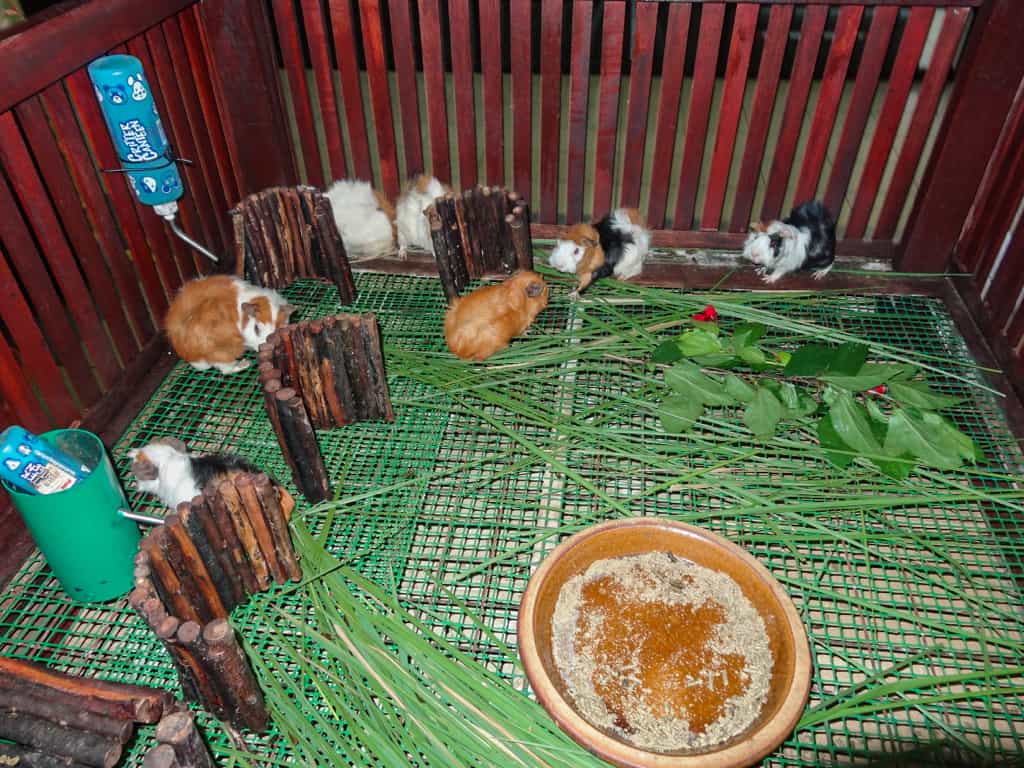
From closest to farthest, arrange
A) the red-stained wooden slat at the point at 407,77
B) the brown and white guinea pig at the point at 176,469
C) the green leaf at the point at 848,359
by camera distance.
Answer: the brown and white guinea pig at the point at 176,469, the green leaf at the point at 848,359, the red-stained wooden slat at the point at 407,77

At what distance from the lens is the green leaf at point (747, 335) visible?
10.2ft

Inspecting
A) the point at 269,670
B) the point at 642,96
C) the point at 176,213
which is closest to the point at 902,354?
the point at 642,96

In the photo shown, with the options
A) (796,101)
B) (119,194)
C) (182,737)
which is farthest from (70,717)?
(796,101)

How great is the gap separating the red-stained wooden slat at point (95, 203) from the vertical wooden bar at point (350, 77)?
134cm

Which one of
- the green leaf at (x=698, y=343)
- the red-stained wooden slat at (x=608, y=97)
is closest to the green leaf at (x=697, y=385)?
the green leaf at (x=698, y=343)

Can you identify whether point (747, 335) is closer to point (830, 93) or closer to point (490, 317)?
point (490, 317)

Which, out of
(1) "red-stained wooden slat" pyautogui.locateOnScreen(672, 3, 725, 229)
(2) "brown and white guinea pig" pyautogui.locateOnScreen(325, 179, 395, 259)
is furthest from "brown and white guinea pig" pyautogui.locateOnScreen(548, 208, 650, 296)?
(2) "brown and white guinea pig" pyautogui.locateOnScreen(325, 179, 395, 259)

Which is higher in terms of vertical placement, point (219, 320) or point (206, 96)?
point (206, 96)

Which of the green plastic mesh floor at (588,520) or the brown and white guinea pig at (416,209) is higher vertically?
the brown and white guinea pig at (416,209)

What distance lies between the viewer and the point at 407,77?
3.79 metres

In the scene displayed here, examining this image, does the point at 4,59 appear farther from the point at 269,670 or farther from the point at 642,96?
the point at 642,96

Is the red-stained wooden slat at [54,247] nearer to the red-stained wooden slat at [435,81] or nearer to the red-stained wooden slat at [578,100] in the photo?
the red-stained wooden slat at [435,81]

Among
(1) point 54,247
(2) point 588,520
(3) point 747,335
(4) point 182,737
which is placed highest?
(1) point 54,247

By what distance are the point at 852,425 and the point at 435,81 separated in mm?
2641
